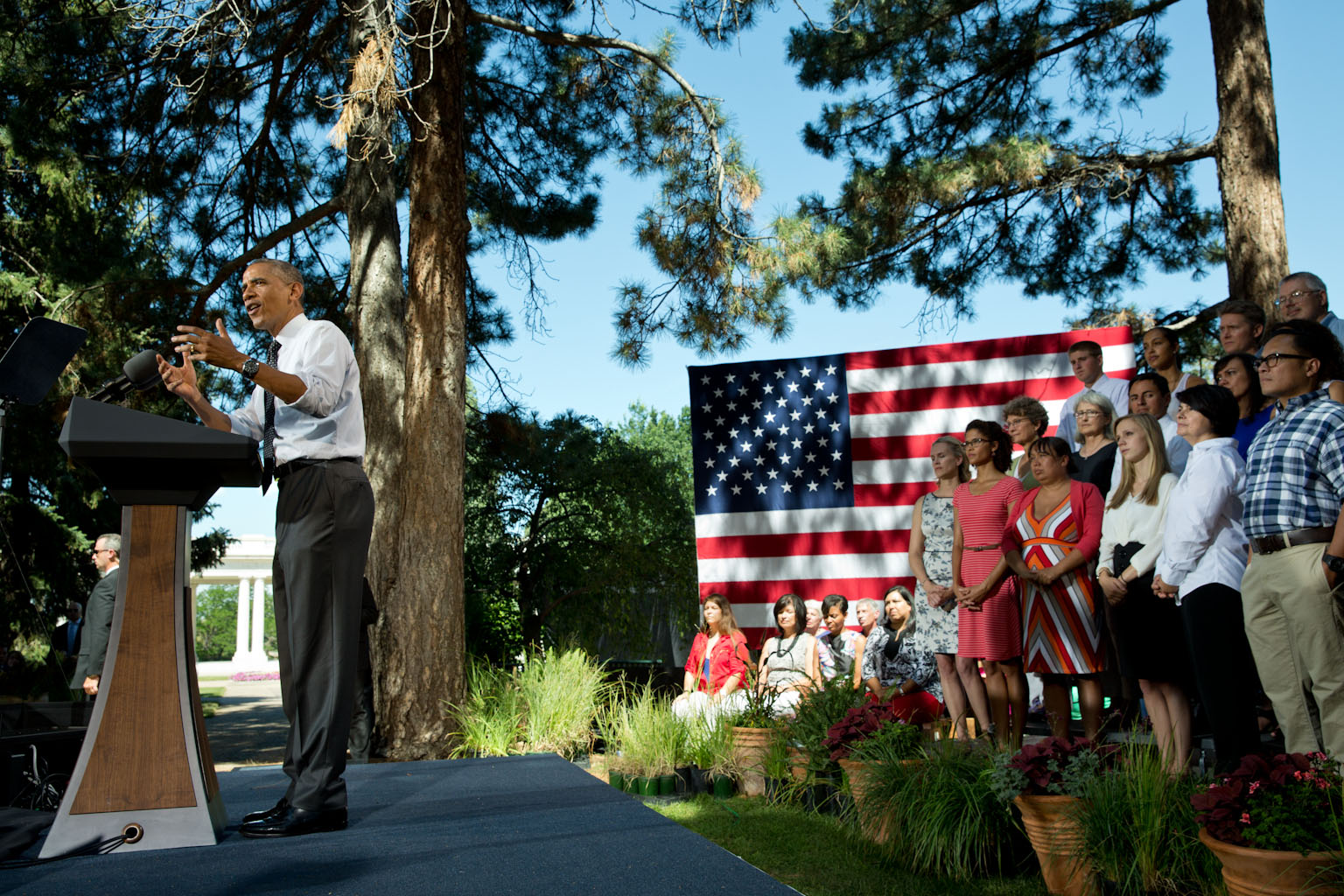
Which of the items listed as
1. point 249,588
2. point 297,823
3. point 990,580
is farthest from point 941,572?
point 249,588

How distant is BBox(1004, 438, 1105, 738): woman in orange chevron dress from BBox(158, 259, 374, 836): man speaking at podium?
262 centimetres

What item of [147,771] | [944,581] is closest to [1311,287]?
[944,581]

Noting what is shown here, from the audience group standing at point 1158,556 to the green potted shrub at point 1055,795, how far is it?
293mm

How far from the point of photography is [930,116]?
8562mm

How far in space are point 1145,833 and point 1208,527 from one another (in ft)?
3.74

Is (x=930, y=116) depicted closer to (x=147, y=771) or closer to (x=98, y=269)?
(x=98, y=269)

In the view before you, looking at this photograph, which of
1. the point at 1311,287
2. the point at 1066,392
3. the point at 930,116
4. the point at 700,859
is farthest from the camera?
the point at 930,116

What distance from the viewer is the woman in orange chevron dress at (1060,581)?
3914 mm

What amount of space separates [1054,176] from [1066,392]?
6.50 ft

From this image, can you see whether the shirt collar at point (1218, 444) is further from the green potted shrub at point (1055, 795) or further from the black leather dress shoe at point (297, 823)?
the black leather dress shoe at point (297, 823)

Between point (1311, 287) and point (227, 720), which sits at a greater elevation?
point (1311, 287)

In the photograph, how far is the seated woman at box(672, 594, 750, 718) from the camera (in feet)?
19.7

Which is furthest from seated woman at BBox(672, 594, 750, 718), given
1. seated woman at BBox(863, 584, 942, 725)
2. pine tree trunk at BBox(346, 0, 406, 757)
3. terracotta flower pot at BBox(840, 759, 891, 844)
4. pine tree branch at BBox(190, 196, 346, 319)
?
pine tree branch at BBox(190, 196, 346, 319)

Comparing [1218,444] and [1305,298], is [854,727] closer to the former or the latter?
[1218,444]
